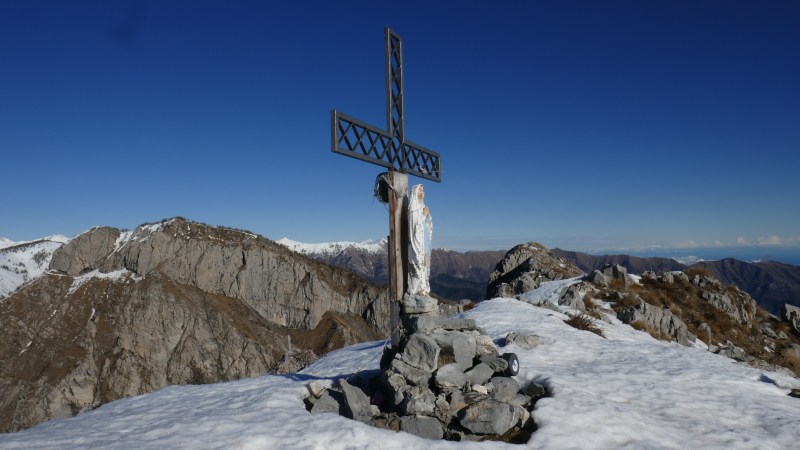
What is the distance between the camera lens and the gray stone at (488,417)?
7.89m

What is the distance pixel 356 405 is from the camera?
340 inches

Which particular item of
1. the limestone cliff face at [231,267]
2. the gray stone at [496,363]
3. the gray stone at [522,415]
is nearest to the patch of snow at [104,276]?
the limestone cliff face at [231,267]

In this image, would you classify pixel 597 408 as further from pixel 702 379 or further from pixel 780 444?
pixel 702 379

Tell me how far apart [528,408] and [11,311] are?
142m

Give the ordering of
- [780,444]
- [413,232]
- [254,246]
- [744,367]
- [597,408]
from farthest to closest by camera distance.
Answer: [254,246] → [744,367] → [413,232] → [597,408] → [780,444]

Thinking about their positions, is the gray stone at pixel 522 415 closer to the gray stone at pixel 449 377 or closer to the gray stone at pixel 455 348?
the gray stone at pixel 449 377

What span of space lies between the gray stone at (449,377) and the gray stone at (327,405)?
6.64ft

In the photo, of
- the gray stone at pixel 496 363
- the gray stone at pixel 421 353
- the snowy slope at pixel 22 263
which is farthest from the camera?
the snowy slope at pixel 22 263

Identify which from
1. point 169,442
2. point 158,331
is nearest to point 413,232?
point 169,442

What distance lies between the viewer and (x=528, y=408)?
888cm

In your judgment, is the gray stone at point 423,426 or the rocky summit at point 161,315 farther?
the rocky summit at point 161,315

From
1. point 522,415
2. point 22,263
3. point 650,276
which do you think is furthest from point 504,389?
point 22,263

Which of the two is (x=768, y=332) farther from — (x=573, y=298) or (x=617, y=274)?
(x=573, y=298)

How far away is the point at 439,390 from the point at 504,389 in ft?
4.28
